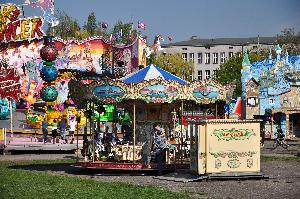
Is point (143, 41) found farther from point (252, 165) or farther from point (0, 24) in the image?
point (252, 165)

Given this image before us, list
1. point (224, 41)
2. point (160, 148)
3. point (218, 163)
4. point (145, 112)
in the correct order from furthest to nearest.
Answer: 1. point (224, 41)
2. point (145, 112)
3. point (160, 148)
4. point (218, 163)

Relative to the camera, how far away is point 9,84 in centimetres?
4853

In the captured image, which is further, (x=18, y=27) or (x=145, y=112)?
(x=18, y=27)

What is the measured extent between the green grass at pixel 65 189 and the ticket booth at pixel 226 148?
2679 millimetres

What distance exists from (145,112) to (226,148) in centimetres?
629

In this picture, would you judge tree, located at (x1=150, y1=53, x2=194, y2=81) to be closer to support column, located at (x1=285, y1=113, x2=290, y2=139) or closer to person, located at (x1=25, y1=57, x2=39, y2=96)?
person, located at (x1=25, y1=57, x2=39, y2=96)

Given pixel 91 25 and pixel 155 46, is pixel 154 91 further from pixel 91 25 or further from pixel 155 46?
pixel 91 25

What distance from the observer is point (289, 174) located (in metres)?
20.5

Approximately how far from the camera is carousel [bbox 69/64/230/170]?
21108 millimetres

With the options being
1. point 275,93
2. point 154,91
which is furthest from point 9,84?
point 154,91

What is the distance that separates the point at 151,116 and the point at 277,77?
26.6m

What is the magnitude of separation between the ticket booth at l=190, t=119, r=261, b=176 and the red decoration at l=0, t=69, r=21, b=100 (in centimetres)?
2994

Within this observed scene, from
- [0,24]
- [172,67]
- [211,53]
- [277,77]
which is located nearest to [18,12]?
[0,24]

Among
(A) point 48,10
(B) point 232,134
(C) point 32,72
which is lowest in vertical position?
(B) point 232,134
